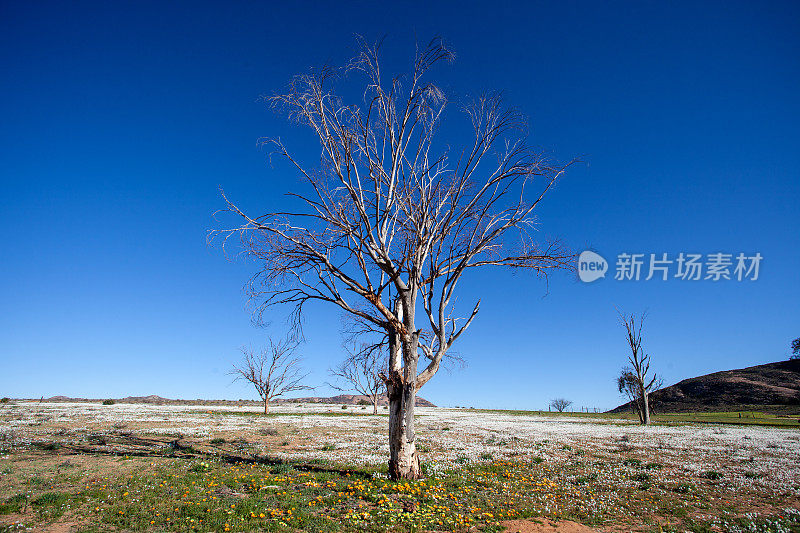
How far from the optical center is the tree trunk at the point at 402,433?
12094 mm

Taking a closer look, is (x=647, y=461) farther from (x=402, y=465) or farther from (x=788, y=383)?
(x=788, y=383)

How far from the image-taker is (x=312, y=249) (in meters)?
13.2

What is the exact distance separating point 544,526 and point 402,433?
4.68m

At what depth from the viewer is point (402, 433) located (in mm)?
12289

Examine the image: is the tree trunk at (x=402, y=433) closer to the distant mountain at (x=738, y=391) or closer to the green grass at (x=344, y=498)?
the green grass at (x=344, y=498)

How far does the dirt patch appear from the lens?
8539 millimetres

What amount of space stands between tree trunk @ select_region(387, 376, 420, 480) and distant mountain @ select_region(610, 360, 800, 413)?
3323 inches

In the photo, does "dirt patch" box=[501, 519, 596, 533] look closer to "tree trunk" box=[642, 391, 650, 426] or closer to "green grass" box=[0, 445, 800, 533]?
"green grass" box=[0, 445, 800, 533]

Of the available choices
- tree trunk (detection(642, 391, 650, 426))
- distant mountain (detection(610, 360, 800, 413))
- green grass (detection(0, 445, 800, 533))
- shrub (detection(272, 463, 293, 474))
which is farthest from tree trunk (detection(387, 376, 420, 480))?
distant mountain (detection(610, 360, 800, 413))

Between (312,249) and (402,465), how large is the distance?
7240mm

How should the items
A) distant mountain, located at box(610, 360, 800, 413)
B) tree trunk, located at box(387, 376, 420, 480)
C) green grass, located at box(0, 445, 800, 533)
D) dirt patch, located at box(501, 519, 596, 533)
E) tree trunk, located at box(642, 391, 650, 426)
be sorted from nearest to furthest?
dirt patch, located at box(501, 519, 596, 533) → green grass, located at box(0, 445, 800, 533) → tree trunk, located at box(387, 376, 420, 480) → tree trunk, located at box(642, 391, 650, 426) → distant mountain, located at box(610, 360, 800, 413)

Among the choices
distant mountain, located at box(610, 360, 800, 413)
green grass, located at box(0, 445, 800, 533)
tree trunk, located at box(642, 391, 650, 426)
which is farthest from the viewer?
distant mountain, located at box(610, 360, 800, 413)

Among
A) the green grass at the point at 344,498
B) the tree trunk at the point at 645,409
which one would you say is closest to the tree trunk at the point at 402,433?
the green grass at the point at 344,498

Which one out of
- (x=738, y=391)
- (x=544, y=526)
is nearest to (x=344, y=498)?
(x=544, y=526)
